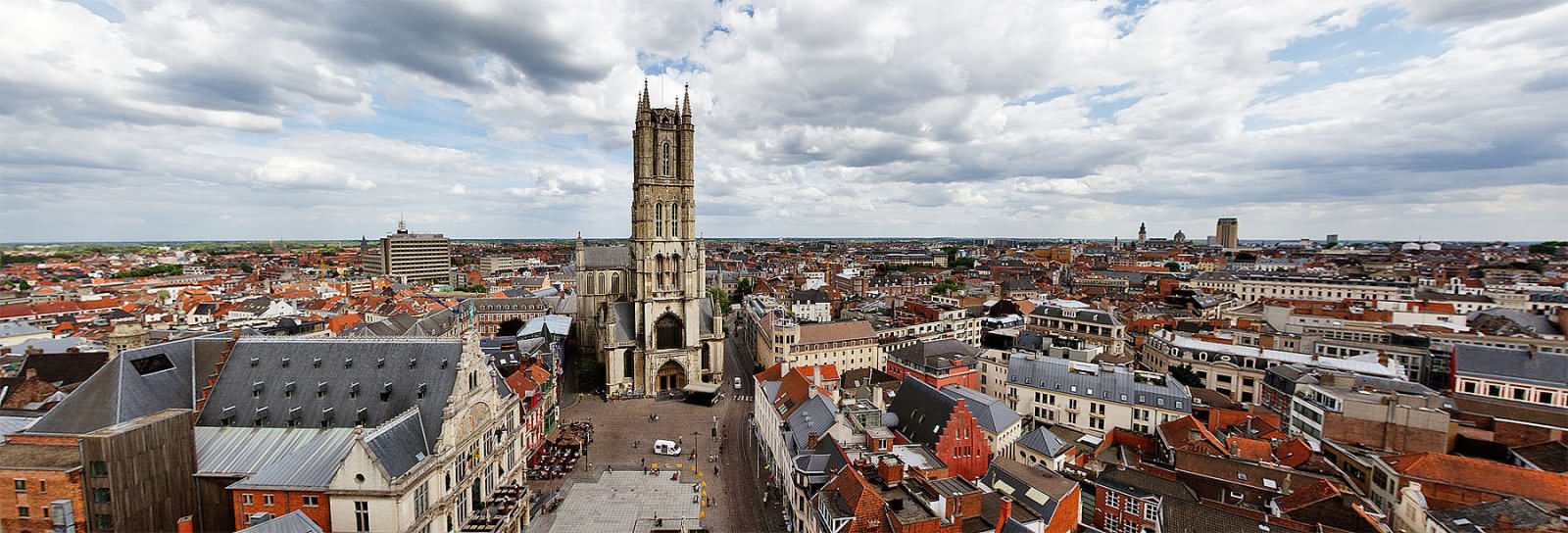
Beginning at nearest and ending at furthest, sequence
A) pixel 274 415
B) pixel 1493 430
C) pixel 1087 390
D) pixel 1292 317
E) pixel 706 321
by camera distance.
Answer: pixel 274 415, pixel 1493 430, pixel 1087 390, pixel 706 321, pixel 1292 317

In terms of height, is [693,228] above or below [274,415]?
above

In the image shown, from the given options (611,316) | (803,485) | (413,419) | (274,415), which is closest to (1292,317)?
(803,485)

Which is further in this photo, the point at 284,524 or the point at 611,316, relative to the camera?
the point at 611,316

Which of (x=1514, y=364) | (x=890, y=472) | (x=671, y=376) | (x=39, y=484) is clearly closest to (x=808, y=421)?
(x=890, y=472)

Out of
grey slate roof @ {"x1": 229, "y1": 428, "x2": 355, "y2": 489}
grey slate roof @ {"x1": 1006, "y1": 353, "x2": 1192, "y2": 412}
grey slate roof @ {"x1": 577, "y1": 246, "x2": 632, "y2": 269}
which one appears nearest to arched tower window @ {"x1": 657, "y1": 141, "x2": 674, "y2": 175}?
grey slate roof @ {"x1": 577, "y1": 246, "x2": 632, "y2": 269}

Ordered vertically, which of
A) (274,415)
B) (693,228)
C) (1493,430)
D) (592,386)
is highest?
(693,228)

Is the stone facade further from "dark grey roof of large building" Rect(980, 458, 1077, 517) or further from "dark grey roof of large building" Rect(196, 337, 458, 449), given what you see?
"dark grey roof of large building" Rect(980, 458, 1077, 517)

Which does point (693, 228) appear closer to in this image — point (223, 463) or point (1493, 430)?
point (223, 463)
